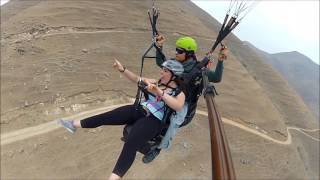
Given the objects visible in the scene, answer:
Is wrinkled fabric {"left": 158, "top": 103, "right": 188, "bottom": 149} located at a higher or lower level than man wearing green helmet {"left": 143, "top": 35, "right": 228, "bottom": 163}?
lower

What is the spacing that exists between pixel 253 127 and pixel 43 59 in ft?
64.3

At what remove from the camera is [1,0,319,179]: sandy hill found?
105 ft

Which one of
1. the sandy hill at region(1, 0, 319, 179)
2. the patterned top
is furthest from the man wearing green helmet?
the sandy hill at region(1, 0, 319, 179)

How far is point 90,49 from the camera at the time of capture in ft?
152

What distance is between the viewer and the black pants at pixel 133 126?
7.15 m

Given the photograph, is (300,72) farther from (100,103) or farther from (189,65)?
(189,65)

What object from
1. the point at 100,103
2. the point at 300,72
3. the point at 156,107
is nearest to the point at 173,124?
the point at 156,107

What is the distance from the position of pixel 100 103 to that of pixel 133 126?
30.6m

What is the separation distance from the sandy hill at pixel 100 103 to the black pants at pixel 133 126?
76.4ft

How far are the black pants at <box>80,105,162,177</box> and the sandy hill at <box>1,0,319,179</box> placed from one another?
23274mm

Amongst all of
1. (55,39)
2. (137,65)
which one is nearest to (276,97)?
(137,65)

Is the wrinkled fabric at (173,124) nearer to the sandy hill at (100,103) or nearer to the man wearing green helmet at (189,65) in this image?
the man wearing green helmet at (189,65)

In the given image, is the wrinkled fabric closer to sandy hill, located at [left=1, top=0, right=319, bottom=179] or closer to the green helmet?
the green helmet

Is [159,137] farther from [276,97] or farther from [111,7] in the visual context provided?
[276,97]
